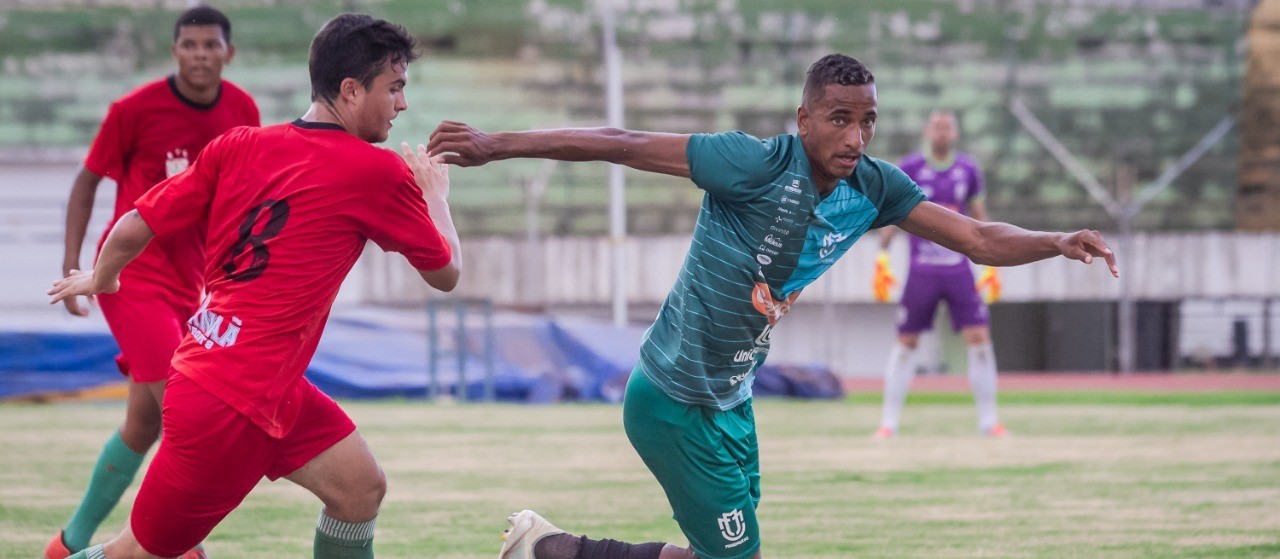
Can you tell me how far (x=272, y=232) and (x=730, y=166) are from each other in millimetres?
1370

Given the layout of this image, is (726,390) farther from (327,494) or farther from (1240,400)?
(1240,400)

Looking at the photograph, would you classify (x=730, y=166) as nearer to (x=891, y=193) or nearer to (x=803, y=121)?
(x=803, y=121)

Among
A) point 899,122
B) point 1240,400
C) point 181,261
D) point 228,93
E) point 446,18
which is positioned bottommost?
point 1240,400

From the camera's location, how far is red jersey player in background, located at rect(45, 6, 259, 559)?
6082 millimetres

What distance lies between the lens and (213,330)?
412cm

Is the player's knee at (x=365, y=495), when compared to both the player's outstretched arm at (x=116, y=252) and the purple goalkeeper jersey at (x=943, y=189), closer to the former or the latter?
the player's outstretched arm at (x=116, y=252)

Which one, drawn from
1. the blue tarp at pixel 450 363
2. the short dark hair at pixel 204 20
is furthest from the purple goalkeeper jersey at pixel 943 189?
the short dark hair at pixel 204 20

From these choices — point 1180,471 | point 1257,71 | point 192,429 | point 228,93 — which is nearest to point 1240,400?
point 1180,471

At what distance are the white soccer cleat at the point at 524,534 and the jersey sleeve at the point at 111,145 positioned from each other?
2.30m

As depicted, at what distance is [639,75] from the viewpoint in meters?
27.6

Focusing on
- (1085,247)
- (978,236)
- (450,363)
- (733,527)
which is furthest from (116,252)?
(450,363)

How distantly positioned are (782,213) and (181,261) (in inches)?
110

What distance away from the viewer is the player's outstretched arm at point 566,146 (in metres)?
4.41

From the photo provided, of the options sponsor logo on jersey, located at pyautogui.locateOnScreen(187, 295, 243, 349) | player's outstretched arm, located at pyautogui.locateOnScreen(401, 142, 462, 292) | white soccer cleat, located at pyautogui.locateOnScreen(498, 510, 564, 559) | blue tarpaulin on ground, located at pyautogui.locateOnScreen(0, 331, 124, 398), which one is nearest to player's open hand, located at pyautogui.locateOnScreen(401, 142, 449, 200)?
player's outstretched arm, located at pyautogui.locateOnScreen(401, 142, 462, 292)
